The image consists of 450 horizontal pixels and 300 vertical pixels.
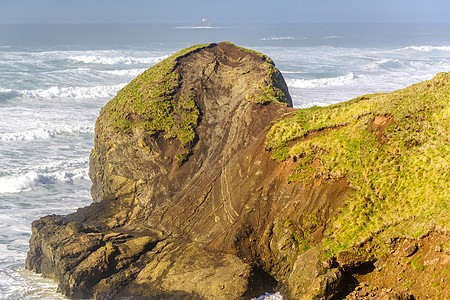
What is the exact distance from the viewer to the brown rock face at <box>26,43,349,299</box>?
12.0m

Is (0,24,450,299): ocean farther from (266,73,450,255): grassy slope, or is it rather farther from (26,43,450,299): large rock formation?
(266,73,450,255): grassy slope

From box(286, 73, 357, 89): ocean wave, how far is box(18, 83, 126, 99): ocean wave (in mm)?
19624

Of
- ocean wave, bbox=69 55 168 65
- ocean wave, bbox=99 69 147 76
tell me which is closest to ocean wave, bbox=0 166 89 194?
ocean wave, bbox=99 69 147 76

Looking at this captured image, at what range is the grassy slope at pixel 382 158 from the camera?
35.2 ft

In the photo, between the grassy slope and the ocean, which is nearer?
the grassy slope

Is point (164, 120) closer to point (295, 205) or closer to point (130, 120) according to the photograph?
point (130, 120)

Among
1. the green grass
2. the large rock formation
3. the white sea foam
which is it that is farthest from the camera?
the green grass

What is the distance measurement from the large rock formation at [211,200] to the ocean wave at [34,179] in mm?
6330

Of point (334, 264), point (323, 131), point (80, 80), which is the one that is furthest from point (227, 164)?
point (80, 80)

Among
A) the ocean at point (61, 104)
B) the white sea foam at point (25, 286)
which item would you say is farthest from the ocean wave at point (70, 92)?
the white sea foam at point (25, 286)

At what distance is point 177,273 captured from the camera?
482 inches

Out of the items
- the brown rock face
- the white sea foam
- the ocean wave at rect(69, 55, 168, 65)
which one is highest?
the ocean wave at rect(69, 55, 168, 65)

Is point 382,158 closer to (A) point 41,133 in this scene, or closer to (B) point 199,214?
(B) point 199,214

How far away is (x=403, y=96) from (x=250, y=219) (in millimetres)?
5473
